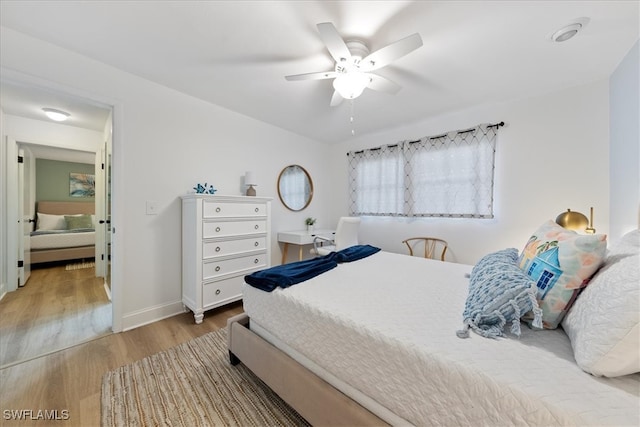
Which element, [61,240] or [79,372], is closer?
[79,372]

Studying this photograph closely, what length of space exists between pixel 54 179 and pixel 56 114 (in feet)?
11.5

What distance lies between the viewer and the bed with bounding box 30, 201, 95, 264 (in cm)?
414

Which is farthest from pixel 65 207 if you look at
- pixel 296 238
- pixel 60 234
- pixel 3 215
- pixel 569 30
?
pixel 569 30

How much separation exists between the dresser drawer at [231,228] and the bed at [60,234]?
13.5 ft

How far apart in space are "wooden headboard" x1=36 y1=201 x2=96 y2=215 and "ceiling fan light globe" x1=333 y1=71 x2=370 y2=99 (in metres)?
6.71

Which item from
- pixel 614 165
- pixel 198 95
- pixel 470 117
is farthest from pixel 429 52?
pixel 198 95

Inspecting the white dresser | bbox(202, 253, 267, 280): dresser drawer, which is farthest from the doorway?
bbox(202, 253, 267, 280): dresser drawer

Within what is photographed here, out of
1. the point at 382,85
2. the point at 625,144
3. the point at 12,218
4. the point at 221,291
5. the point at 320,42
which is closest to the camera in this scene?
the point at 320,42

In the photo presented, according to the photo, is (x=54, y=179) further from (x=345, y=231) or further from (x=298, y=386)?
(x=298, y=386)

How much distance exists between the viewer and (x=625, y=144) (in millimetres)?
1875

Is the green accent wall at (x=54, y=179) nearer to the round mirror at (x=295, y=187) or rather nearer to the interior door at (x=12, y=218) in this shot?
the interior door at (x=12, y=218)

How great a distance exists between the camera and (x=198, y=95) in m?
2.60

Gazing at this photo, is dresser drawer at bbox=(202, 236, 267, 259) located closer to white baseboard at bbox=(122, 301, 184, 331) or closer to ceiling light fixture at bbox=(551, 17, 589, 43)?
white baseboard at bbox=(122, 301, 184, 331)

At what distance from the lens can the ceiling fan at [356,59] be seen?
1.45 metres
